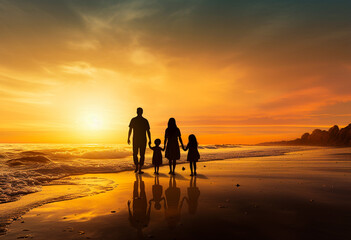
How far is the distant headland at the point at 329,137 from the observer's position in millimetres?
80062

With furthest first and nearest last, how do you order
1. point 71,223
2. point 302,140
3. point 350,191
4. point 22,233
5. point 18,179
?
point 302,140 < point 18,179 < point 350,191 < point 71,223 < point 22,233

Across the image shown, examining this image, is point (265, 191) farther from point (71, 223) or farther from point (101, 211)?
point (71, 223)

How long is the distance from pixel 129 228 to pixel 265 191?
4.92m

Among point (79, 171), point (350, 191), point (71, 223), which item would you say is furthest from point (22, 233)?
point (79, 171)

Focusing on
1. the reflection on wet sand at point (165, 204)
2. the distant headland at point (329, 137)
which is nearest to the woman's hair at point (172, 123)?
the reflection on wet sand at point (165, 204)

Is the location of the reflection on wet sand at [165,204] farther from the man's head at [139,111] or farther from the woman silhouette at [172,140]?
the man's head at [139,111]

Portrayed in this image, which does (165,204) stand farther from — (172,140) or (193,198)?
(172,140)

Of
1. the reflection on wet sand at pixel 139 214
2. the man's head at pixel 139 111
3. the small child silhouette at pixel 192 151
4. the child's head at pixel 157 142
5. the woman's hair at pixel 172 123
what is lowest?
the reflection on wet sand at pixel 139 214

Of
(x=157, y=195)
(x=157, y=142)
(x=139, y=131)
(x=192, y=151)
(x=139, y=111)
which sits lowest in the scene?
(x=157, y=195)

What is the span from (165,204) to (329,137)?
3968 inches

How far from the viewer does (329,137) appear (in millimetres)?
88938

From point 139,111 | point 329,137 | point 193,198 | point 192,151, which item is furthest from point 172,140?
point 329,137

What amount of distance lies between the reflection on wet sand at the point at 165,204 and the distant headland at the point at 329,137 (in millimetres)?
87835

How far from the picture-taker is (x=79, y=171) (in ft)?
44.1
